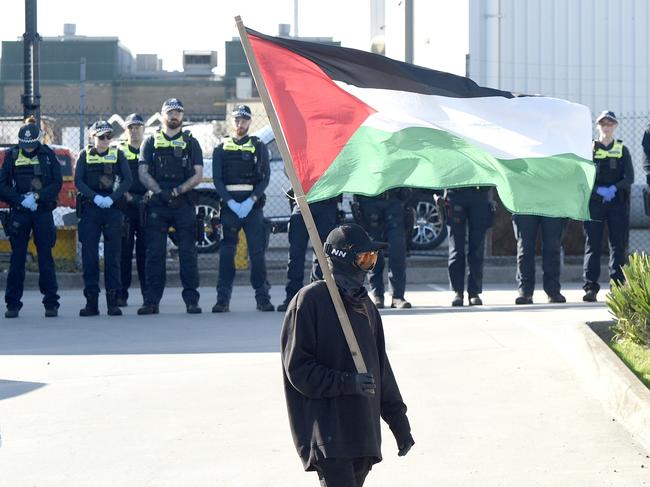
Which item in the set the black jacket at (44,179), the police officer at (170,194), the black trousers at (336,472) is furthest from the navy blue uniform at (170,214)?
the black trousers at (336,472)

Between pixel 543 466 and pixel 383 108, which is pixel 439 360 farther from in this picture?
pixel 383 108

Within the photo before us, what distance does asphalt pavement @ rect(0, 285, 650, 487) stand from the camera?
7230mm

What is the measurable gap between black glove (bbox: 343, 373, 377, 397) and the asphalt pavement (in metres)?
1.87

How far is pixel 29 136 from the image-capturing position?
43.5 ft

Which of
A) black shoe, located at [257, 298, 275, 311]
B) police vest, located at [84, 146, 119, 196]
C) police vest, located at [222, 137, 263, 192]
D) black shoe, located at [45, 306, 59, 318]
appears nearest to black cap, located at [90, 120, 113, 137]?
police vest, located at [84, 146, 119, 196]

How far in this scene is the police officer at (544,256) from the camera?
14242mm

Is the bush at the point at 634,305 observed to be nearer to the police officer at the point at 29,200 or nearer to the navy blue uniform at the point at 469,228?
the navy blue uniform at the point at 469,228

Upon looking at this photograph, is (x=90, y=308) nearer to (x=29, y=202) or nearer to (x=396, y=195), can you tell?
(x=29, y=202)

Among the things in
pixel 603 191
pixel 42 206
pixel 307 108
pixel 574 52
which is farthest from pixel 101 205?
pixel 574 52

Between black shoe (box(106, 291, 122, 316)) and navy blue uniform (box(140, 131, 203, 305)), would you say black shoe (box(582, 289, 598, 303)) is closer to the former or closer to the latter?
navy blue uniform (box(140, 131, 203, 305))

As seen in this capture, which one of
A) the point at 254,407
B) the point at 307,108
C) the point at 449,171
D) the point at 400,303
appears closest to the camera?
the point at 307,108

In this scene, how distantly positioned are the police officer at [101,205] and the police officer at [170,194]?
0.99 ft

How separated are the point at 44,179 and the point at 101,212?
66 centimetres

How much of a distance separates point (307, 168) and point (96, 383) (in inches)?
158
